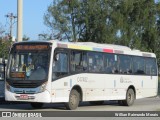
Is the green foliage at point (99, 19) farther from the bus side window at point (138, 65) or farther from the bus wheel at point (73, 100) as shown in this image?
the bus wheel at point (73, 100)

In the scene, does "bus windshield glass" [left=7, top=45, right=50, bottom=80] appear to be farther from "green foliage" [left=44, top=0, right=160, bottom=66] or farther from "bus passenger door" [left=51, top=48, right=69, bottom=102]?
"green foliage" [left=44, top=0, right=160, bottom=66]

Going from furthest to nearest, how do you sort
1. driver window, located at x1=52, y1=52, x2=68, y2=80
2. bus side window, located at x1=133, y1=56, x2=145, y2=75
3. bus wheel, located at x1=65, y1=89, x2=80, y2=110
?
bus side window, located at x1=133, y1=56, x2=145, y2=75, bus wheel, located at x1=65, y1=89, x2=80, y2=110, driver window, located at x1=52, y1=52, x2=68, y2=80

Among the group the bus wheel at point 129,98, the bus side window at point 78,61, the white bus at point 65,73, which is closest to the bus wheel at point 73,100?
the white bus at point 65,73

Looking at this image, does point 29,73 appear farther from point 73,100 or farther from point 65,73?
point 73,100

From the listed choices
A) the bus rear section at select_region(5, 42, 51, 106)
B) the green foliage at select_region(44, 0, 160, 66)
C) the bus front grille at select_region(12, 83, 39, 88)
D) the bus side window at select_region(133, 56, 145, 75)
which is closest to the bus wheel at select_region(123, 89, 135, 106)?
the bus side window at select_region(133, 56, 145, 75)

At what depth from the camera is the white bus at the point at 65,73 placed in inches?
806

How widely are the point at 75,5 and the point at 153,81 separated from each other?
3053cm

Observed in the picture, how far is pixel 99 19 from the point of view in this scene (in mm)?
58094

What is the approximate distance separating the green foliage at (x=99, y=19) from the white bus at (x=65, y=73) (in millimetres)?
31527

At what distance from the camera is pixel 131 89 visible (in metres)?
26.6

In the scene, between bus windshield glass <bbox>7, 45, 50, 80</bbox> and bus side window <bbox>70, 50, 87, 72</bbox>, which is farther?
bus side window <bbox>70, 50, 87, 72</bbox>

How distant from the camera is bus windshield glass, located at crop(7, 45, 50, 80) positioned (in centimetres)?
2052

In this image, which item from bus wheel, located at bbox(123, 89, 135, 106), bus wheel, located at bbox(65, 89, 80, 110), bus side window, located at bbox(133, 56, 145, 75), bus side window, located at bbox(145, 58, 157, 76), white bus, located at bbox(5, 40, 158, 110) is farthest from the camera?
bus side window, located at bbox(145, 58, 157, 76)

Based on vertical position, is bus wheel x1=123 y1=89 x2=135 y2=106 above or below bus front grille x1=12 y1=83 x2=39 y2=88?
below
